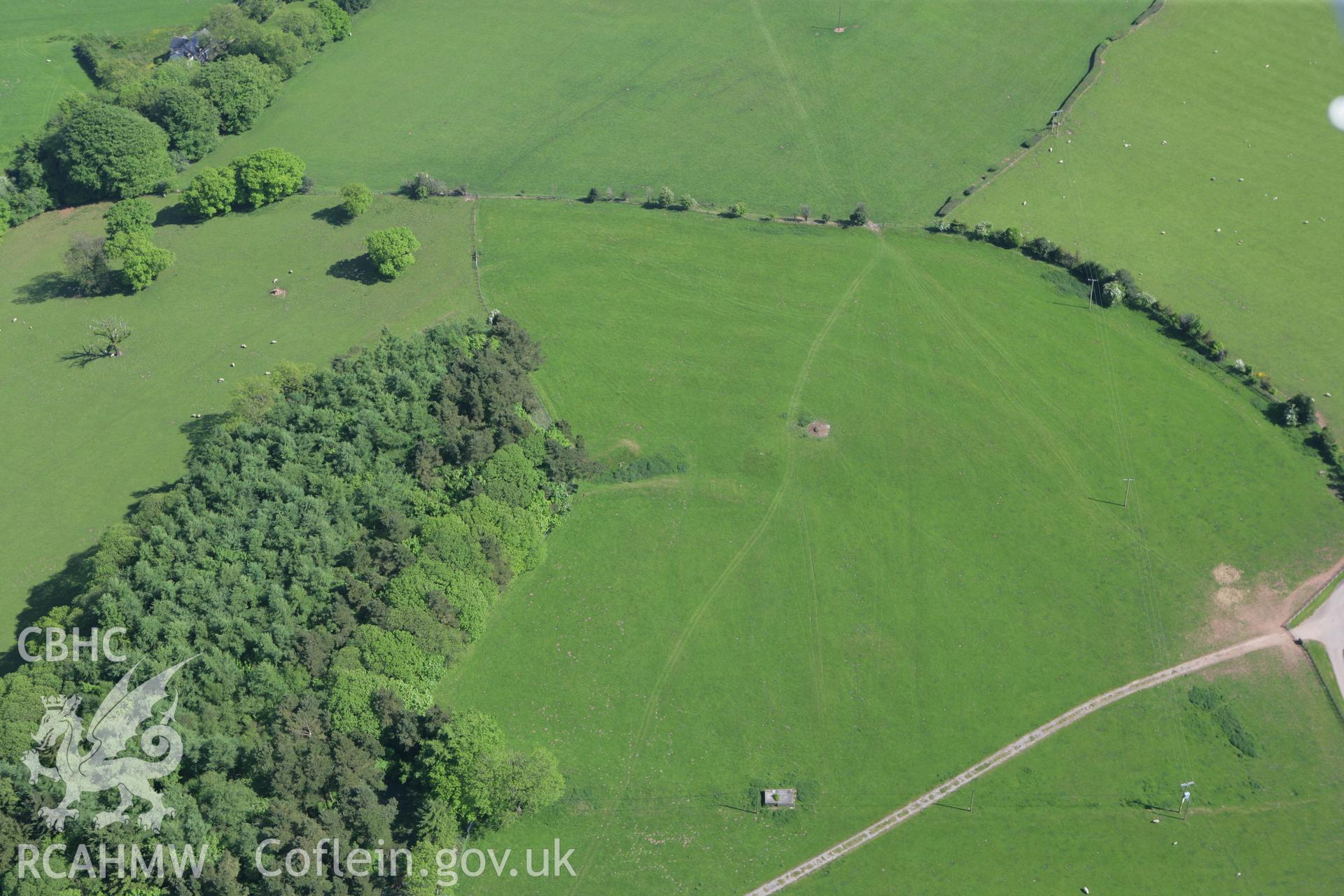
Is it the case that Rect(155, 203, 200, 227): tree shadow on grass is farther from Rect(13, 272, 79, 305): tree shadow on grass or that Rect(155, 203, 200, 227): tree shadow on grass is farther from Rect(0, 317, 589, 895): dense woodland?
Rect(0, 317, 589, 895): dense woodland

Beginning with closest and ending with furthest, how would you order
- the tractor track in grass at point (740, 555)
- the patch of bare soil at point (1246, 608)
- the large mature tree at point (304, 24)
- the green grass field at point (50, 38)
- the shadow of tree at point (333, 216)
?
the tractor track in grass at point (740, 555)
the patch of bare soil at point (1246, 608)
the shadow of tree at point (333, 216)
the green grass field at point (50, 38)
the large mature tree at point (304, 24)

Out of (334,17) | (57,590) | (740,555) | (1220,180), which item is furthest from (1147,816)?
(334,17)

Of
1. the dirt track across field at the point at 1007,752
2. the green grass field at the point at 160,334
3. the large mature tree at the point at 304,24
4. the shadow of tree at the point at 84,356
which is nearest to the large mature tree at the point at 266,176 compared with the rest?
the green grass field at the point at 160,334

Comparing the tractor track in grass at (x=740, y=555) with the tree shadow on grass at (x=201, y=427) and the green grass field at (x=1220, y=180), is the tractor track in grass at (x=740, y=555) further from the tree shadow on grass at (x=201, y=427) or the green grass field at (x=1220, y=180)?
the tree shadow on grass at (x=201, y=427)

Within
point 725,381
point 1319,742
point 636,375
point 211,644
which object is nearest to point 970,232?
point 725,381

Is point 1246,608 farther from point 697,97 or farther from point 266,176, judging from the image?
point 266,176
